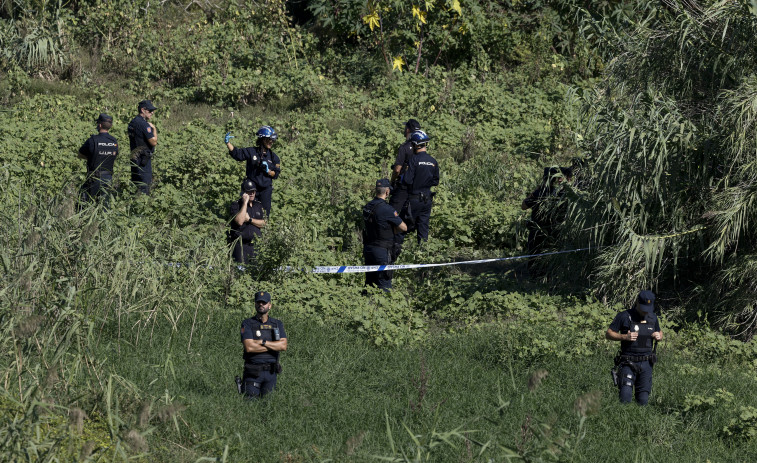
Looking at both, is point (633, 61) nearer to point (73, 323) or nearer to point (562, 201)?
point (562, 201)

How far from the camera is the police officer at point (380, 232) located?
11.2 meters

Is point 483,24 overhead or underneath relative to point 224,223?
overhead

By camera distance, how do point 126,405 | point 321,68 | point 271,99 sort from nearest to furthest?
point 126,405 → point 271,99 → point 321,68

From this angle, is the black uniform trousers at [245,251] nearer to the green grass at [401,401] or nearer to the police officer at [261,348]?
the green grass at [401,401]

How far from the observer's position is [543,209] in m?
11.9

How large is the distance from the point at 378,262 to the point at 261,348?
3.95 metres

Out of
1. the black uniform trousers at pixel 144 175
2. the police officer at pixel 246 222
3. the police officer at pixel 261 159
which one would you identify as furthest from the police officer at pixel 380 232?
the black uniform trousers at pixel 144 175

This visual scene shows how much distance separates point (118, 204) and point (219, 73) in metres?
8.23

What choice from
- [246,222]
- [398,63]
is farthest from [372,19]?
[246,222]

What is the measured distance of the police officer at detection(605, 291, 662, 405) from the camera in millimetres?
8227

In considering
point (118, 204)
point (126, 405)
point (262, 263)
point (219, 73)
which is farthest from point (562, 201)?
point (219, 73)

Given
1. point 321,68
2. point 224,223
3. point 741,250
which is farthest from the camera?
point 321,68

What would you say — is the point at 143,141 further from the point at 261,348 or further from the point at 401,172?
the point at 261,348

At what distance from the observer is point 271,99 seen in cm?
1897
